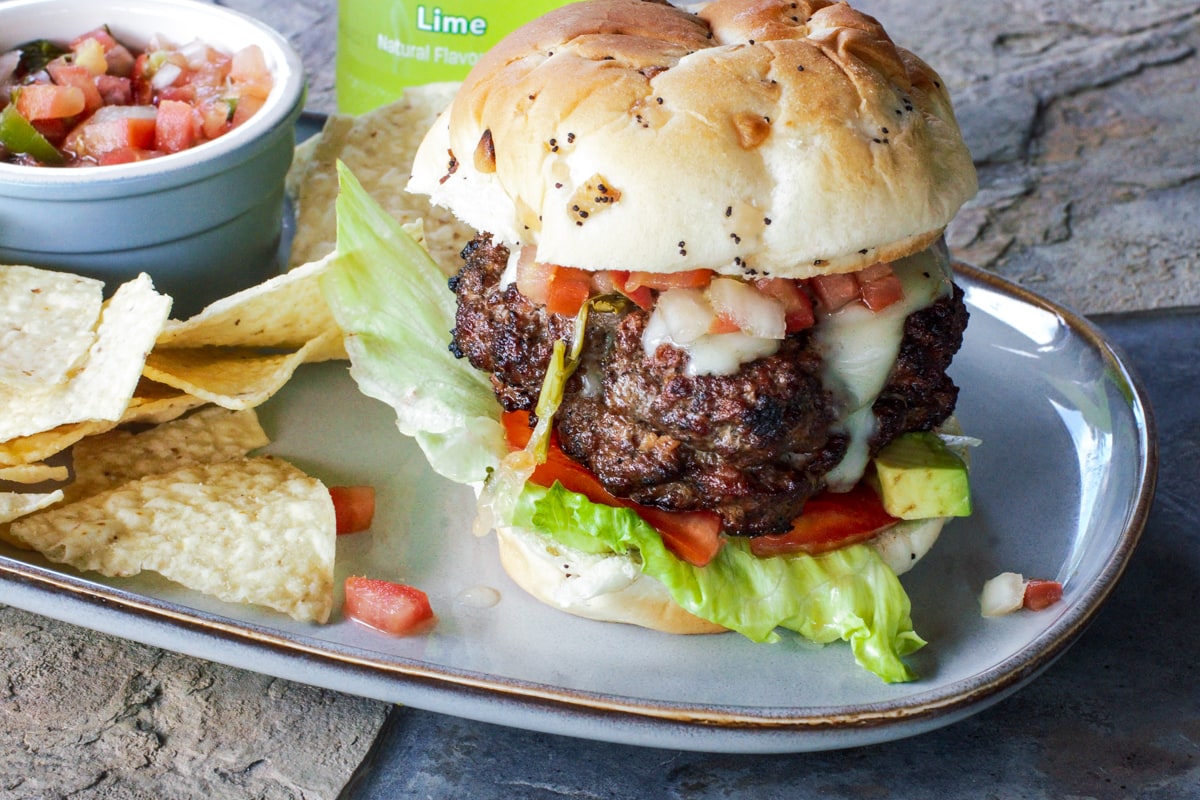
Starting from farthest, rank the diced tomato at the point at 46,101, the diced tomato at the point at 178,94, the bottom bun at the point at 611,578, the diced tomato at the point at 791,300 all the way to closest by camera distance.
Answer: the diced tomato at the point at 178,94
the diced tomato at the point at 46,101
the bottom bun at the point at 611,578
the diced tomato at the point at 791,300

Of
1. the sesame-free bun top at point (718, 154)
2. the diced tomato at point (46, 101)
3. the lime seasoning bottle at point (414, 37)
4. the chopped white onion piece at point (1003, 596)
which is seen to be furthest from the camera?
the lime seasoning bottle at point (414, 37)

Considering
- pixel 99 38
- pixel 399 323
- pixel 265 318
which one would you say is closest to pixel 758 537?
pixel 399 323

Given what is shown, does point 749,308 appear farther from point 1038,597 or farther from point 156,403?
point 156,403

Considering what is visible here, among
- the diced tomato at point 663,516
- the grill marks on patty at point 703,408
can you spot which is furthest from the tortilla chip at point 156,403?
the diced tomato at point 663,516

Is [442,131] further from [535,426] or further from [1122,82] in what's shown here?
[1122,82]

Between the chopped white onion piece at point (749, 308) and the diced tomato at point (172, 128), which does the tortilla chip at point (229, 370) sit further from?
the chopped white onion piece at point (749, 308)

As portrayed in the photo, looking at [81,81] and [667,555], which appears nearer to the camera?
[667,555]

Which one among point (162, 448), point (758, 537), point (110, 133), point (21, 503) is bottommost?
point (162, 448)

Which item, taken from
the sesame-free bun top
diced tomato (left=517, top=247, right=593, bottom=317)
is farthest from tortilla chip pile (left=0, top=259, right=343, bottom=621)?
the sesame-free bun top
